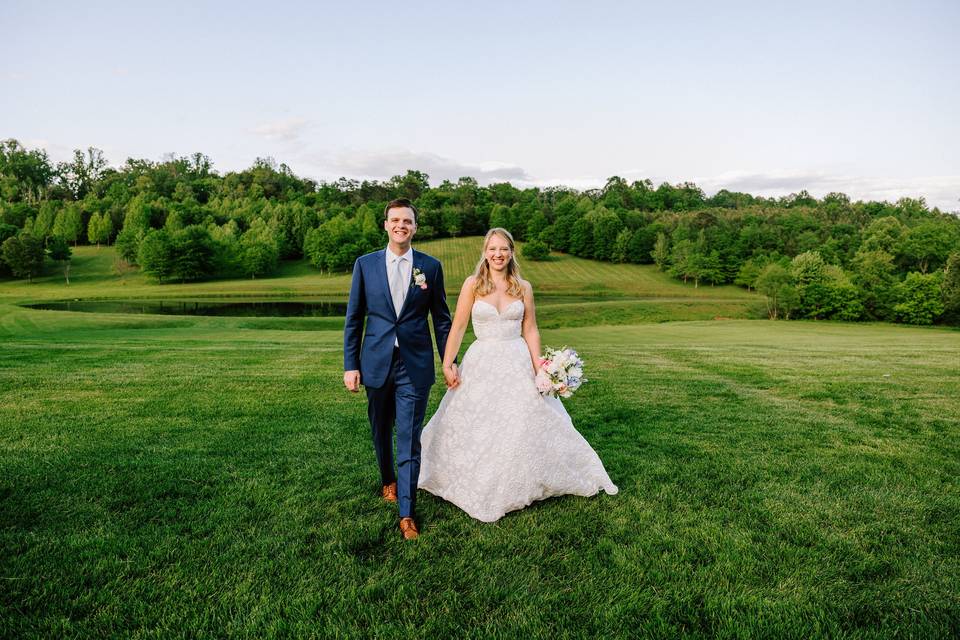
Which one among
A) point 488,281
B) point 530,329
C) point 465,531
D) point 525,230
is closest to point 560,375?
point 530,329

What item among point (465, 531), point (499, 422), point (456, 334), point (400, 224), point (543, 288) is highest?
point (400, 224)

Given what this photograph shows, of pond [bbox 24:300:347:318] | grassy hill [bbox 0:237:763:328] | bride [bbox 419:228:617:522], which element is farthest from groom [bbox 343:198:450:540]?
pond [bbox 24:300:347:318]

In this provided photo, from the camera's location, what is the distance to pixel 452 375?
5.05 m

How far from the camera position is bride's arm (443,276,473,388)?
5.00 meters

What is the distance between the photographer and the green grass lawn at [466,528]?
3406mm

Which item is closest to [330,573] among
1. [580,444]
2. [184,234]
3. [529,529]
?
[529,529]

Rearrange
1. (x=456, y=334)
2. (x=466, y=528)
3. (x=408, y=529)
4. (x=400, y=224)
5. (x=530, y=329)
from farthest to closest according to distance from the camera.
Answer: (x=530, y=329) < (x=456, y=334) < (x=400, y=224) < (x=466, y=528) < (x=408, y=529)

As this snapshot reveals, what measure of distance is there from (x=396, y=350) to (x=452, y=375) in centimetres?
61

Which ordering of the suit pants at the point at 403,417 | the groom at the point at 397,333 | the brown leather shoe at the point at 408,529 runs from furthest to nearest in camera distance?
1. the groom at the point at 397,333
2. the suit pants at the point at 403,417
3. the brown leather shoe at the point at 408,529

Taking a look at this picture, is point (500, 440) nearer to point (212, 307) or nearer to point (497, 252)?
point (497, 252)

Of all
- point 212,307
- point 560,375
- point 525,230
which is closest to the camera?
point 560,375

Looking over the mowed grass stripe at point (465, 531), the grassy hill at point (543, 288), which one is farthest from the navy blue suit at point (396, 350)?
the grassy hill at point (543, 288)

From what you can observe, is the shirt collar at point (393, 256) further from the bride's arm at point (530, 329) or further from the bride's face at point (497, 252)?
the bride's arm at point (530, 329)

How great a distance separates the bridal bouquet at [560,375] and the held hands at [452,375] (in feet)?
2.61
